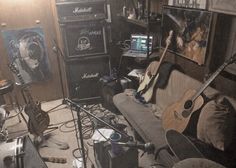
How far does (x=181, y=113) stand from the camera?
177 centimetres

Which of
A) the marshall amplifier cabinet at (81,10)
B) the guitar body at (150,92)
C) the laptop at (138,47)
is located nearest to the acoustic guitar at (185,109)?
the guitar body at (150,92)

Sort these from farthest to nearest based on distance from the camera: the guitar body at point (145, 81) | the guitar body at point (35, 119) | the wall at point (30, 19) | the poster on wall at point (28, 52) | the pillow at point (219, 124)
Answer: the poster on wall at point (28, 52)
the wall at point (30, 19)
the guitar body at point (145, 81)
the guitar body at point (35, 119)
the pillow at point (219, 124)

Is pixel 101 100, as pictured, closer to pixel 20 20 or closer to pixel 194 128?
pixel 20 20

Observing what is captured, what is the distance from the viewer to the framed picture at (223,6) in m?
1.55

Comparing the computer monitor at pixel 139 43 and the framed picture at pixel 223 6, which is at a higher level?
the framed picture at pixel 223 6

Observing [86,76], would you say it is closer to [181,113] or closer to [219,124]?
[181,113]

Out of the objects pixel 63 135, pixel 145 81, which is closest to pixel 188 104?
pixel 145 81

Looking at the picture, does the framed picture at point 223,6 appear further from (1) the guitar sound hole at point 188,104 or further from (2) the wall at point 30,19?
(2) the wall at point 30,19

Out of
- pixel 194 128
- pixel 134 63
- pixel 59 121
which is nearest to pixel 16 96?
pixel 59 121

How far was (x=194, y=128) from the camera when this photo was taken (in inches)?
66.5

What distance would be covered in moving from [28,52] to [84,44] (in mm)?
766

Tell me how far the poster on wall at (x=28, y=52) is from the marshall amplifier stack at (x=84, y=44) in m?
0.39

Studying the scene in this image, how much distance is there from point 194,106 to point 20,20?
238cm

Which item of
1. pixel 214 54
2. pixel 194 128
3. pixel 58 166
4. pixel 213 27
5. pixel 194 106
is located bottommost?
pixel 58 166
